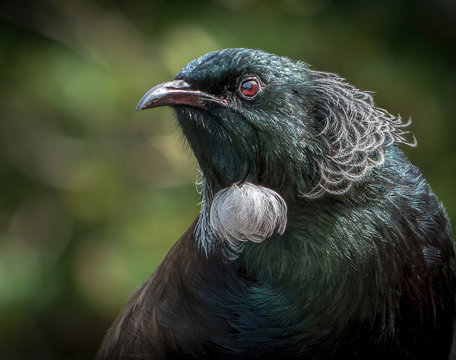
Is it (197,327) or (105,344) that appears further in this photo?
(105,344)

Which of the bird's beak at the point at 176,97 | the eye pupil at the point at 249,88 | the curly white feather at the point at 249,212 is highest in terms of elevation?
the eye pupil at the point at 249,88

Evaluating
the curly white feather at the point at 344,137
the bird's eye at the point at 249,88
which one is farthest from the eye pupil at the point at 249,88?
the curly white feather at the point at 344,137

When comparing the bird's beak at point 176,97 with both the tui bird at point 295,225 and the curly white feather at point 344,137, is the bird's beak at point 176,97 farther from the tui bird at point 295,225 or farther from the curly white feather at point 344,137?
the curly white feather at point 344,137

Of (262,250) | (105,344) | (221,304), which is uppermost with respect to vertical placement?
(262,250)

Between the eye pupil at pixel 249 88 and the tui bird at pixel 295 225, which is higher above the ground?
the eye pupil at pixel 249 88

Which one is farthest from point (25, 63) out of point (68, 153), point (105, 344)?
point (105, 344)

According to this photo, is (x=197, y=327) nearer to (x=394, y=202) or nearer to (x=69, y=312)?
(x=394, y=202)

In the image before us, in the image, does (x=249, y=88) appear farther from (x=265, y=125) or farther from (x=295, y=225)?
(x=295, y=225)

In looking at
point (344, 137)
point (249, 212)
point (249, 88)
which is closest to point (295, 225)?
point (249, 212)
